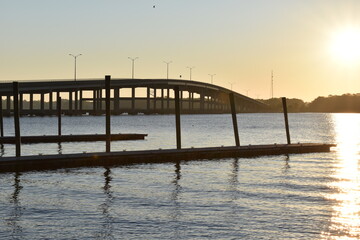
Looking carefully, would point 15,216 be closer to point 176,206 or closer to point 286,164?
point 176,206

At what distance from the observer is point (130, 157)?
33812 millimetres

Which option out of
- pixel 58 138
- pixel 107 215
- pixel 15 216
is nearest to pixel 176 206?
pixel 107 215

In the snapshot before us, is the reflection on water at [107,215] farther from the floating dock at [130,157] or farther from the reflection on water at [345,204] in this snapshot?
the reflection on water at [345,204]

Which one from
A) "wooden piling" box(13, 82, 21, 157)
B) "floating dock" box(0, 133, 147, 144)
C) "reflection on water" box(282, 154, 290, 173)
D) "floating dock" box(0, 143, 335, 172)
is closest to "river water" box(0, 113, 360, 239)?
"reflection on water" box(282, 154, 290, 173)

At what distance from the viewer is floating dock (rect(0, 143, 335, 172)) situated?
3005 cm

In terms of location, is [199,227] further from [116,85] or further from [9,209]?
[116,85]

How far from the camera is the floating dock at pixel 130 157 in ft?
98.6

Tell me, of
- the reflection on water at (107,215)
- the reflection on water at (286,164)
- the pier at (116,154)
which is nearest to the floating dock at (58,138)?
the pier at (116,154)

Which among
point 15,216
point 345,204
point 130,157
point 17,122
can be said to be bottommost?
point 345,204

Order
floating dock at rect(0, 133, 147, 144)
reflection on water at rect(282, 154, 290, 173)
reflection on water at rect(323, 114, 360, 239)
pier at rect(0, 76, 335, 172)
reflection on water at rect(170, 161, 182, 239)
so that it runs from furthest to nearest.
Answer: floating dock at rect(0, 133, 147, 144)
reflection on water at rect(282, 154, 290, 173)
pier at rect(0, 76, 335, 172)
reflection on water at rect(170, 161, 182, 239)
reflection on water at rect(323, 114, 360, 239)

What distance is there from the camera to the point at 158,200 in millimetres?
21875

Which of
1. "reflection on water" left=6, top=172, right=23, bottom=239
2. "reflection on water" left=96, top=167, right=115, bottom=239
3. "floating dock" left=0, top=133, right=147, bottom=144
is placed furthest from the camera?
"floating dock" left=0, top=133, right=147, bottom=144

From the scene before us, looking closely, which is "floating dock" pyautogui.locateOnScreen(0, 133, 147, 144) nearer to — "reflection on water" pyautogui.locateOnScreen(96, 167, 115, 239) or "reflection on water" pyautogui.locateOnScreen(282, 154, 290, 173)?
"reflection on water" pyautogui.locateOnScreen(282, 154, 290, 173)

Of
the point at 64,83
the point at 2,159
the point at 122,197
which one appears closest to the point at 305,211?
the point at 122,197
